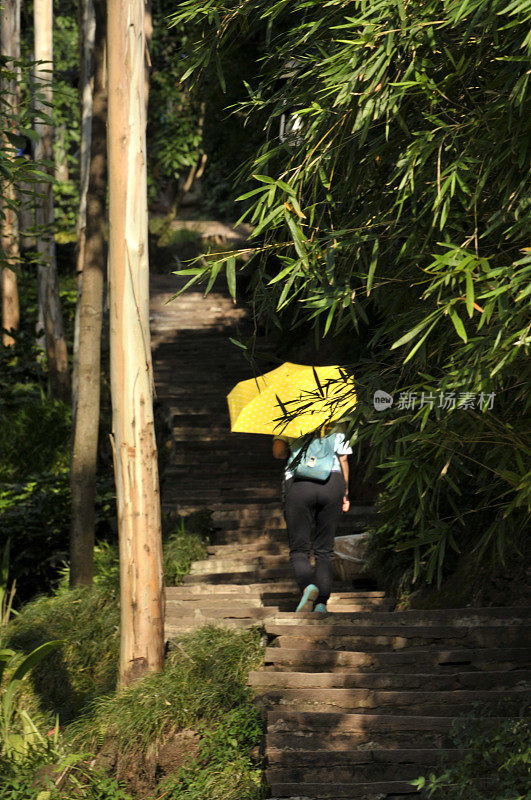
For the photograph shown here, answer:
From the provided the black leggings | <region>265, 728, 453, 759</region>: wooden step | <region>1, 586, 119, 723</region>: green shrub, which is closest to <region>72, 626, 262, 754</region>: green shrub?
the black leggings

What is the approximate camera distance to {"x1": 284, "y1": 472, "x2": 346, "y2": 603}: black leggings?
7.74m

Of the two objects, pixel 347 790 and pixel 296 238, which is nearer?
pixel 296 238

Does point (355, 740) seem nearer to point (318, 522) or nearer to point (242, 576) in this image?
point (318, 522)

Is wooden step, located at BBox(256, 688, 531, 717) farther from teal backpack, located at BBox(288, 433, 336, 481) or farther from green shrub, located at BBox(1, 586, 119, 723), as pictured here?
green shrub, located at BBox(1, 586, 119, 723)

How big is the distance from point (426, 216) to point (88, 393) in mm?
6117

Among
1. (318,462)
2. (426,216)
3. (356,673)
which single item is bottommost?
(356,673)

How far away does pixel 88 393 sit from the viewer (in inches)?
425

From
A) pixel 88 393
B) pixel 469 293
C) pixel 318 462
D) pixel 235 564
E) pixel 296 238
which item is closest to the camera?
pixel 469 293

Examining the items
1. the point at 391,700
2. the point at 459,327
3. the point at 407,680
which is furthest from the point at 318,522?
the point at 459,327

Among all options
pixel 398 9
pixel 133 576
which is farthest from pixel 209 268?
pixel 133 576

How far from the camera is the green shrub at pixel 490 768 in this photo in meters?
5.08

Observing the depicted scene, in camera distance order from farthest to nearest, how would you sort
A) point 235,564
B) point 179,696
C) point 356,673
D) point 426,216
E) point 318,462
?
point 235,564 → point 318,462 → point 179,696 → point 356,673 → point 426,216

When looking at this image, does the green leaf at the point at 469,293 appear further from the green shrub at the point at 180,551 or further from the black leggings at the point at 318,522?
the green shrub at the point at 180,551

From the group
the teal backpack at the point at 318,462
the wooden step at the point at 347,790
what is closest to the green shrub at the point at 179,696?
the wooden step at the point at 347,790
